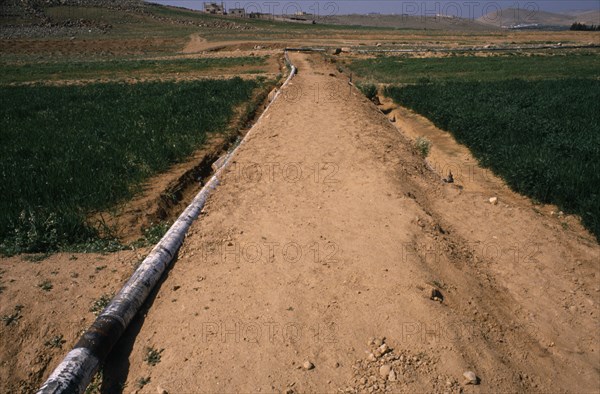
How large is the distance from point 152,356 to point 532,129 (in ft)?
36.1

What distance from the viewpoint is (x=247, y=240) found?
5.35m

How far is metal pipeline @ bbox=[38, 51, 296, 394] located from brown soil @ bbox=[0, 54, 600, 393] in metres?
0.17

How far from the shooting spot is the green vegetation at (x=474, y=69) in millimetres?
22312

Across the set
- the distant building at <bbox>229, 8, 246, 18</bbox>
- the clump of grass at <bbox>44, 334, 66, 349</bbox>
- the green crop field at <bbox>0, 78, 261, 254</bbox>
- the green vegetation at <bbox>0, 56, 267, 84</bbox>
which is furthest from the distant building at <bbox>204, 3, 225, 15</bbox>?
the clump of grass at <bbox>44, 334, 66, 349</bbox>

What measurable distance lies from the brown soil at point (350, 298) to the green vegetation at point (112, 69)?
75.6 feet

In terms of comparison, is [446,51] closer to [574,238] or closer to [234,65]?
[234,65]

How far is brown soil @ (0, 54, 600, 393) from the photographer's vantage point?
3.45 metres

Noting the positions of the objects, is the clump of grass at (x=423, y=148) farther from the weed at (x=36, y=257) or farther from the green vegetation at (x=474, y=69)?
the green vegetation at (x=474, y=69)

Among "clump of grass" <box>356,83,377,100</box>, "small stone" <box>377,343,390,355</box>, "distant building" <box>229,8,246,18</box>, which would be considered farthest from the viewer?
"distant building" <box>229,8,246,18</box>

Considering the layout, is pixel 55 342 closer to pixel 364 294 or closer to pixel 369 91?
pixel 364 294

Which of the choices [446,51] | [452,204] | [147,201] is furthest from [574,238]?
[446,51]

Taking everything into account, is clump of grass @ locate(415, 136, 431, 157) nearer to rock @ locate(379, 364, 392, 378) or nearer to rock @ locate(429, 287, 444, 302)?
rock @ locate(429, 287, 444, 302)

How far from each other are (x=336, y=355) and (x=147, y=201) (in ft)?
15.4

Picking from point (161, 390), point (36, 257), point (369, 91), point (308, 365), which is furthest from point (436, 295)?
point (369, 91)
